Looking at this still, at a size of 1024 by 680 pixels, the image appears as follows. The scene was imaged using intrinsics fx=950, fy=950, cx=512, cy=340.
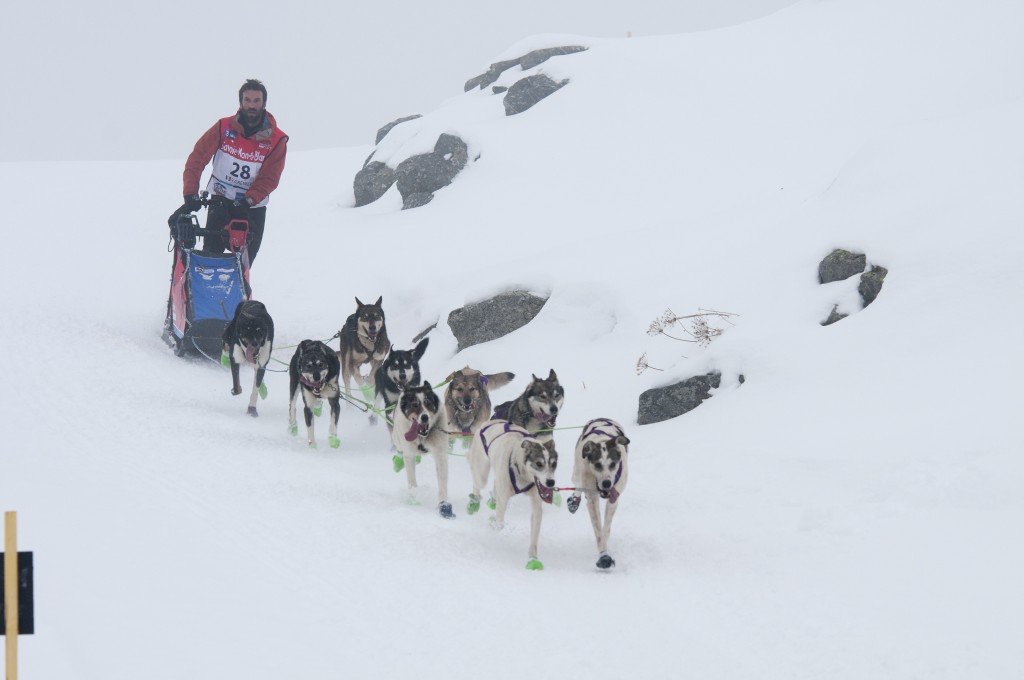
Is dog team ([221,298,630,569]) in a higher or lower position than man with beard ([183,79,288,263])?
lower

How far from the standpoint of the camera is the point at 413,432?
17.5ft

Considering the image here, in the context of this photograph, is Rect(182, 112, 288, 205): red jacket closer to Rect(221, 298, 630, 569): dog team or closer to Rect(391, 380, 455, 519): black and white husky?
Rect(221, 298, 630, 569): dog team

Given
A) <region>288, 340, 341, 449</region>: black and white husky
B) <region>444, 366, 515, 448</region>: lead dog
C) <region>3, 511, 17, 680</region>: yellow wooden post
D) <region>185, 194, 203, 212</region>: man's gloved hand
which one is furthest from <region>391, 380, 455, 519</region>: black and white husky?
<region>185, 194, 203, 212</region>: man's gloved hand

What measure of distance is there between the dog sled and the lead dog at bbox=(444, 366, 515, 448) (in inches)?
107

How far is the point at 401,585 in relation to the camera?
3.88m

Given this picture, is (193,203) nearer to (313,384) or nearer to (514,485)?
(313,384)

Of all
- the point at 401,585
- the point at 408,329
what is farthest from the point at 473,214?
the point at 401,585

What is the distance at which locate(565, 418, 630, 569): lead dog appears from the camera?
446 centimetres

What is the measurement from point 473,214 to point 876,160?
6068 millimetres

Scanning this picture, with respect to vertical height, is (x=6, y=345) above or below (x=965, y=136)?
below

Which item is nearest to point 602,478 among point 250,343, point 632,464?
point 632,464

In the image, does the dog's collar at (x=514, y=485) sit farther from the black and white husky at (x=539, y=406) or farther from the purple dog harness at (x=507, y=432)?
the black and white husky at (x=539, y=406)

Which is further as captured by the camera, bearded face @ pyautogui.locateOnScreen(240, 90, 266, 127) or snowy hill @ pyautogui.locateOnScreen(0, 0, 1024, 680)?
bearded face @ pyautogui.locateOnScreen(240, 90, 266, 127)

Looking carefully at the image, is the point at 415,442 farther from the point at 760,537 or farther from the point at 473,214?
the point at 473,214
